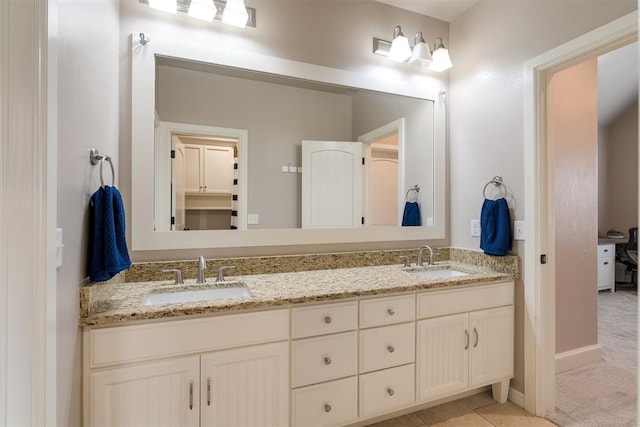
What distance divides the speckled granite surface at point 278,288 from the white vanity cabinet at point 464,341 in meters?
0.09

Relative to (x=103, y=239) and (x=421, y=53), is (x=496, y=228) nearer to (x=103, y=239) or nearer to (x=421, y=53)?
(x=421, y=53)

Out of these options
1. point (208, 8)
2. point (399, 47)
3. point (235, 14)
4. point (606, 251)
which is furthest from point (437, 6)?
point (606, 251)

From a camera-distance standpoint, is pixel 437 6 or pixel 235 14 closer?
pixel 235 14

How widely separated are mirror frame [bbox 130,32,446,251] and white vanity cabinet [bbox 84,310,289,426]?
585 mm

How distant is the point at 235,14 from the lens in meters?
1.77

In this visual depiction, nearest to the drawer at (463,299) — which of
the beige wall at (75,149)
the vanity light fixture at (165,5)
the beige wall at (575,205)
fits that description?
the beige wall at (575,205)

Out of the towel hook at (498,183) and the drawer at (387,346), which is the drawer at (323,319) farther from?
the towel hook at (498,183)

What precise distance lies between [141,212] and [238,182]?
53 cm

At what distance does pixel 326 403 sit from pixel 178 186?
1345 mm

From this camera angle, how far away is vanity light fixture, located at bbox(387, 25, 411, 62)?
2.13 m

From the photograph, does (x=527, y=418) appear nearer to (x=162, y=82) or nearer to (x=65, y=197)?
(x=65, y=197)

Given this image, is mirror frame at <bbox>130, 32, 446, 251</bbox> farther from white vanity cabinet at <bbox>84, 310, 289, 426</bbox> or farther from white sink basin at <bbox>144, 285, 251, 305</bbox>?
white vanity cabinet at <bbox>84, 310, 289, 426</bbox>

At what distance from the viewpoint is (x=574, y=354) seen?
239cm

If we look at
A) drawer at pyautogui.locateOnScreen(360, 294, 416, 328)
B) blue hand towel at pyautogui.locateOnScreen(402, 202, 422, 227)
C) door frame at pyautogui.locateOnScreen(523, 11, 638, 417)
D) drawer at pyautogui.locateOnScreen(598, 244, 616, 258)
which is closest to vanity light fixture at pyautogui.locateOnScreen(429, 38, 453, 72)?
door frame at pyautogui.locateOnScreen(523, 11, 638, 417)
